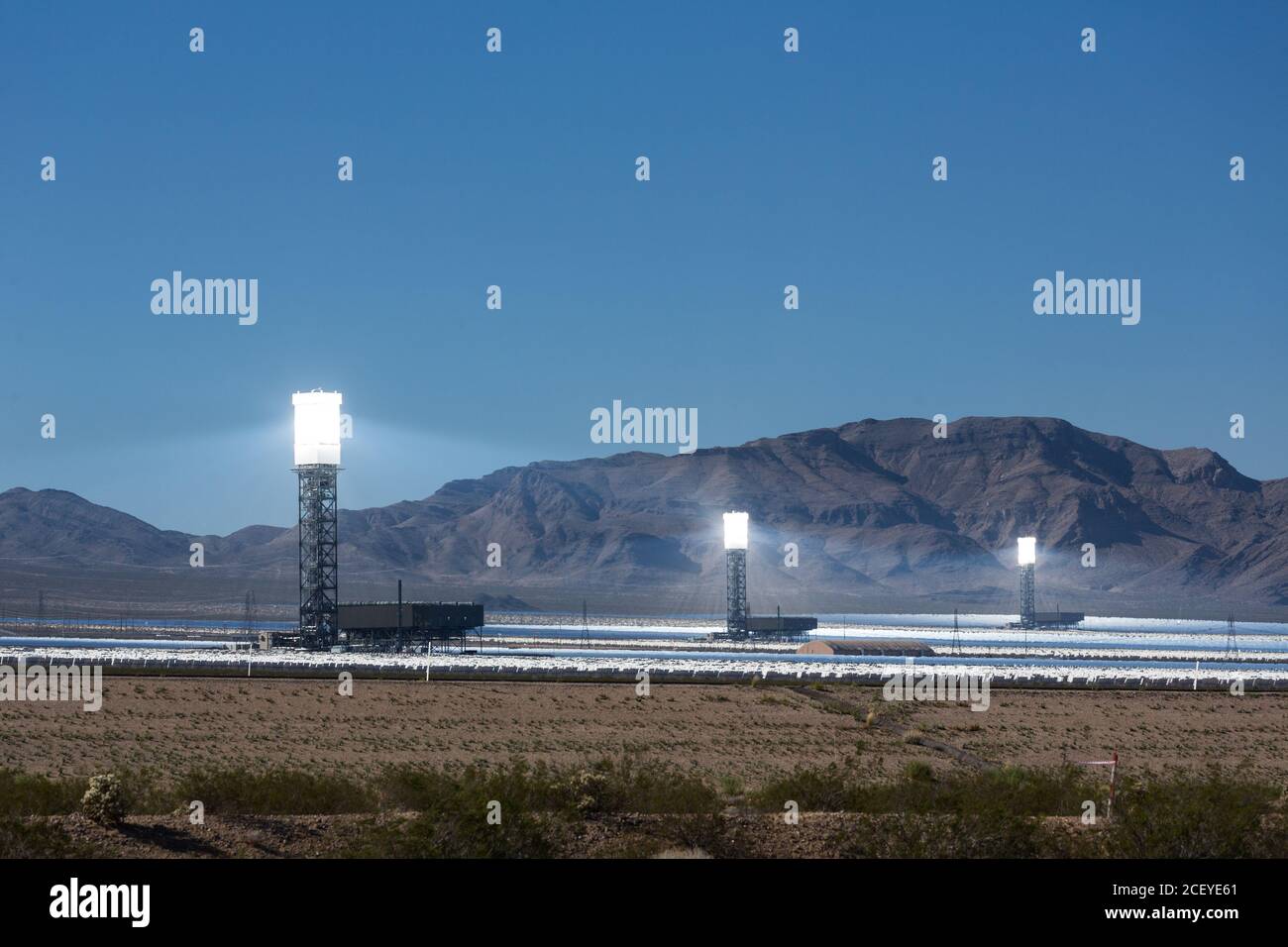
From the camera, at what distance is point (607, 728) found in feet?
165

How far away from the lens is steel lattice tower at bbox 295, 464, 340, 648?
10650 centimetres

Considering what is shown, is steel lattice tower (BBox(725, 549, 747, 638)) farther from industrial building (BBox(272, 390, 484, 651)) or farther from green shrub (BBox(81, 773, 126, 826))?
green shrub (BBox(81, 773, 126, 826))

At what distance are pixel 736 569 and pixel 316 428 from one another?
70521 millimetres

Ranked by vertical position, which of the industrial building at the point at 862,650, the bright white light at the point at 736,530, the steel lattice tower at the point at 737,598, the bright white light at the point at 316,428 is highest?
the bright white light at the point at 316,428

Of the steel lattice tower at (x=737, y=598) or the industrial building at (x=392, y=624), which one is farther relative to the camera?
the steel lattice tower at (x=737, y=598)

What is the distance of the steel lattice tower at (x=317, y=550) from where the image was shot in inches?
4193

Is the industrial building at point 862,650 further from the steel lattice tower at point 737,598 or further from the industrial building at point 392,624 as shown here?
the industrial building at point 392,624

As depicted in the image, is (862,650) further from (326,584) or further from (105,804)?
(105,804)

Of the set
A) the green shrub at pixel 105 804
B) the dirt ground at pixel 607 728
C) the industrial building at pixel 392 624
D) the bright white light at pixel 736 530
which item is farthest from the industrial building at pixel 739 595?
the green shrub at pixel 105 804

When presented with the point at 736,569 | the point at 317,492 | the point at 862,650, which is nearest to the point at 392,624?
the point at 317,492

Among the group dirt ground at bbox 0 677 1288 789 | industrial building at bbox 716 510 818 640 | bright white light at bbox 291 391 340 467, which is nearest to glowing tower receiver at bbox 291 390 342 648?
bright white light at bbox 291 391 340 467

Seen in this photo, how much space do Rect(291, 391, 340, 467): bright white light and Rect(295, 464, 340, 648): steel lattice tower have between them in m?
0.76

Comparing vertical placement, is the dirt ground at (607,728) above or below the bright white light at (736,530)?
below
